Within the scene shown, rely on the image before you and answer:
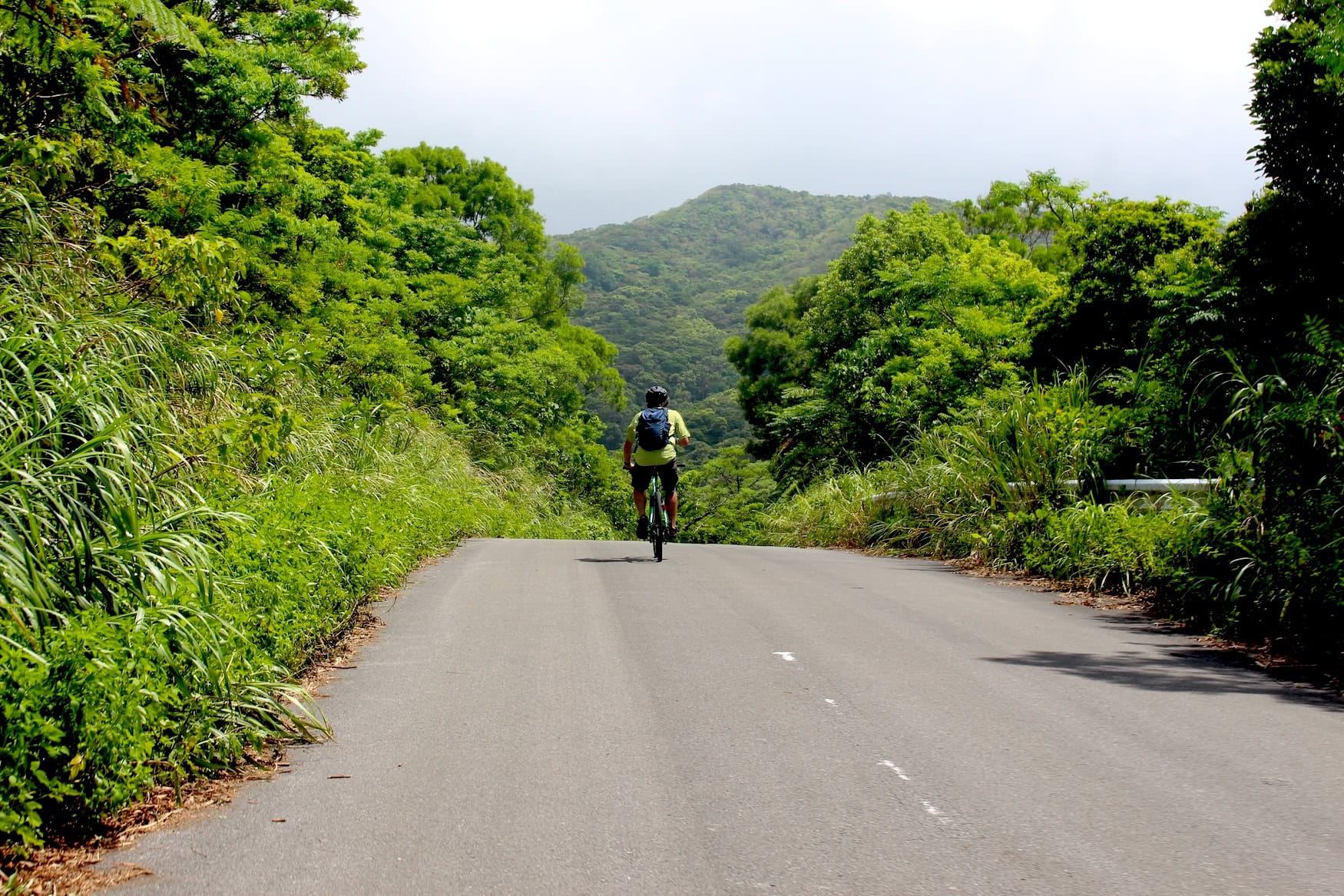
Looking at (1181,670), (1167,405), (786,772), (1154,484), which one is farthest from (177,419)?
(1154,484)

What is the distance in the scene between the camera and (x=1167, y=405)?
11.9 metres

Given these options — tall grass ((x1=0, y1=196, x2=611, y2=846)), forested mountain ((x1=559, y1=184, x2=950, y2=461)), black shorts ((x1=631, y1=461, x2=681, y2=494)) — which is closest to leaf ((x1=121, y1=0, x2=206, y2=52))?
tall grass ((x1=0, y1=196, x2=611, y2=846))

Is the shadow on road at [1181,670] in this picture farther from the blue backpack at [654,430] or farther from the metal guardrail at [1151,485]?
the blue backpack at [654,430]

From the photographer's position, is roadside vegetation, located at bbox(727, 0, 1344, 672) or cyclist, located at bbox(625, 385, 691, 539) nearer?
roadside vegetation, located at bbox(727, 0, 1344, 672)

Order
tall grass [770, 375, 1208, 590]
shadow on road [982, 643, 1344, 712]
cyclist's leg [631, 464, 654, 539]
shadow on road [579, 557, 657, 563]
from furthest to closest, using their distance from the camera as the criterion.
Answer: cyclist's leg [631, 464, 654, 539]
shadow on road [579, 557, 657, 563]
tall grass [770, 375, 1208, 590]
shadow on road [982, 643, 1344, 712]

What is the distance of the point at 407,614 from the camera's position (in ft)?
32.5

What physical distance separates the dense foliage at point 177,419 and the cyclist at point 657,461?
2.80 meters

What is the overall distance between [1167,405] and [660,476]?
239 inches

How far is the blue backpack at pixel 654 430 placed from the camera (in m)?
14.5

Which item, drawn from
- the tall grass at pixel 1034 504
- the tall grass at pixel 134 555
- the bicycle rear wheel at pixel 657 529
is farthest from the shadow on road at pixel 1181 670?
the bicycle rear wheel at pixel 657 529

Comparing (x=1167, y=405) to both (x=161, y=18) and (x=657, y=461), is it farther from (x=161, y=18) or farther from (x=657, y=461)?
(x=161, y=18)

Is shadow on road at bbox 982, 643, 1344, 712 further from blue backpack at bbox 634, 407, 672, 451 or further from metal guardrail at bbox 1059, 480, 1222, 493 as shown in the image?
blue backpack at bbox 634, 407, 672, 451

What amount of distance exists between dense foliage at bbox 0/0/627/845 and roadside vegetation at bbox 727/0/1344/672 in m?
7.10

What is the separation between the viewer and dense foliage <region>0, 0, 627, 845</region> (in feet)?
15.4
